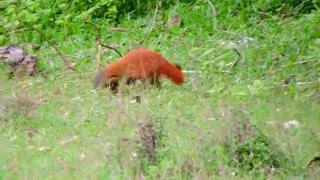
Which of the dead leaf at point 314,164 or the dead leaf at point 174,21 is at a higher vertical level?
the dead leaf at point 314,164

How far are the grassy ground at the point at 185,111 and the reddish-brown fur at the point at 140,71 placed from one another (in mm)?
86

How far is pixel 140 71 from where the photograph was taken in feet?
22.6

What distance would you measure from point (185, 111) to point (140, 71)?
0.91 meters

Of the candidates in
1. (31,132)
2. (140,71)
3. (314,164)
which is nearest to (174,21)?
(140,71)

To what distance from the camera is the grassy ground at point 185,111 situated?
4.79 meters

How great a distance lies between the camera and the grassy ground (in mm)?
4793

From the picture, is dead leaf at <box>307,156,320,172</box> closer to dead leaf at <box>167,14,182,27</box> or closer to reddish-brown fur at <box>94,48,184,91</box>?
reddish-brown fur at <box>94,48,184,91</box>

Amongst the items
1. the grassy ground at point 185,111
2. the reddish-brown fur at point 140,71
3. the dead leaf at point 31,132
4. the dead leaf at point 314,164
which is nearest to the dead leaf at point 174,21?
the grassy ground at point 185,111

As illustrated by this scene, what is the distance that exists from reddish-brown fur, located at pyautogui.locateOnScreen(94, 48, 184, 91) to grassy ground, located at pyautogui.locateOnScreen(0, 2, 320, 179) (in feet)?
0.28

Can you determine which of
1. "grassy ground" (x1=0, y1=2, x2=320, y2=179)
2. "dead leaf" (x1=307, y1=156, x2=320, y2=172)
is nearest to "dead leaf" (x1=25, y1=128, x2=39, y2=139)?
"grassy ground" (x1=0, y1=2, x2=320, y2=179)

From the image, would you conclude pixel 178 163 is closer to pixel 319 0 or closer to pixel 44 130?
pixel 44 130

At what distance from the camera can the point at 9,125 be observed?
5.82 metres

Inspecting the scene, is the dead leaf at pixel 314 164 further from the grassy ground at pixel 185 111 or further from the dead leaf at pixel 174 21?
the dead leaf at pixel 174 21

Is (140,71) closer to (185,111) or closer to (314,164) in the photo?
(185,111)
